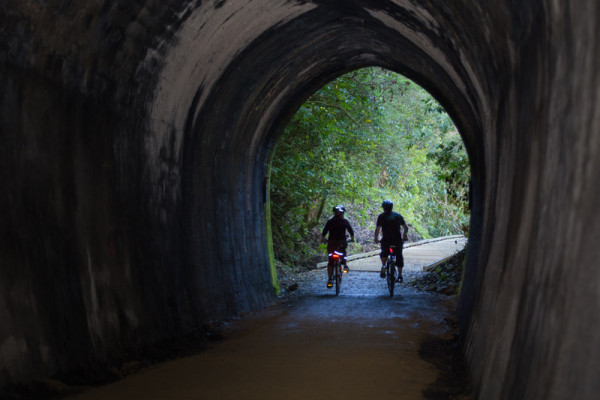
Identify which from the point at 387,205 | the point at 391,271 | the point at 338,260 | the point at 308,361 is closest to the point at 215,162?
the point at 338,260

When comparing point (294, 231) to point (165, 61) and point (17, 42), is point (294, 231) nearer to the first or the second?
point (165, 61)

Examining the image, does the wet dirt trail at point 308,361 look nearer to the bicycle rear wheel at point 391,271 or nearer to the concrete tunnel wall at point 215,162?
the concrete tunnel wall at point 215,162

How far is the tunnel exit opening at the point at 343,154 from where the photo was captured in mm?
14986

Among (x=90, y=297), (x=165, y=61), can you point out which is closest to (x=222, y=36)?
(x=165, y=61)

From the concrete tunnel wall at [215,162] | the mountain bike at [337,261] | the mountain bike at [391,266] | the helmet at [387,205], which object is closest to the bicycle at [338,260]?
the mountain bike at [337,261]

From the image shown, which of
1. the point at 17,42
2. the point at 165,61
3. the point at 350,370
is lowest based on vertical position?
the point at 350,370

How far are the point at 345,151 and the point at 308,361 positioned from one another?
1227cm

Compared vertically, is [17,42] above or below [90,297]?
above

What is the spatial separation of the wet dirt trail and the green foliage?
18.2ft

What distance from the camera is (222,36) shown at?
311 inches

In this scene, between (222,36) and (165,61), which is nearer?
(165,61)

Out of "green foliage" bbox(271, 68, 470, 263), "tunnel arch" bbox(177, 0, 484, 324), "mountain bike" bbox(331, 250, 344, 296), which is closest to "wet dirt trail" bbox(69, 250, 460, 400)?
"tunnel arch" bbox(177, 0, 484, 324)

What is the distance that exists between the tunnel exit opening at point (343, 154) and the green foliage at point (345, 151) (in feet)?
0.08

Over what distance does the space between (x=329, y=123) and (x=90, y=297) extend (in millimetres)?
10090
